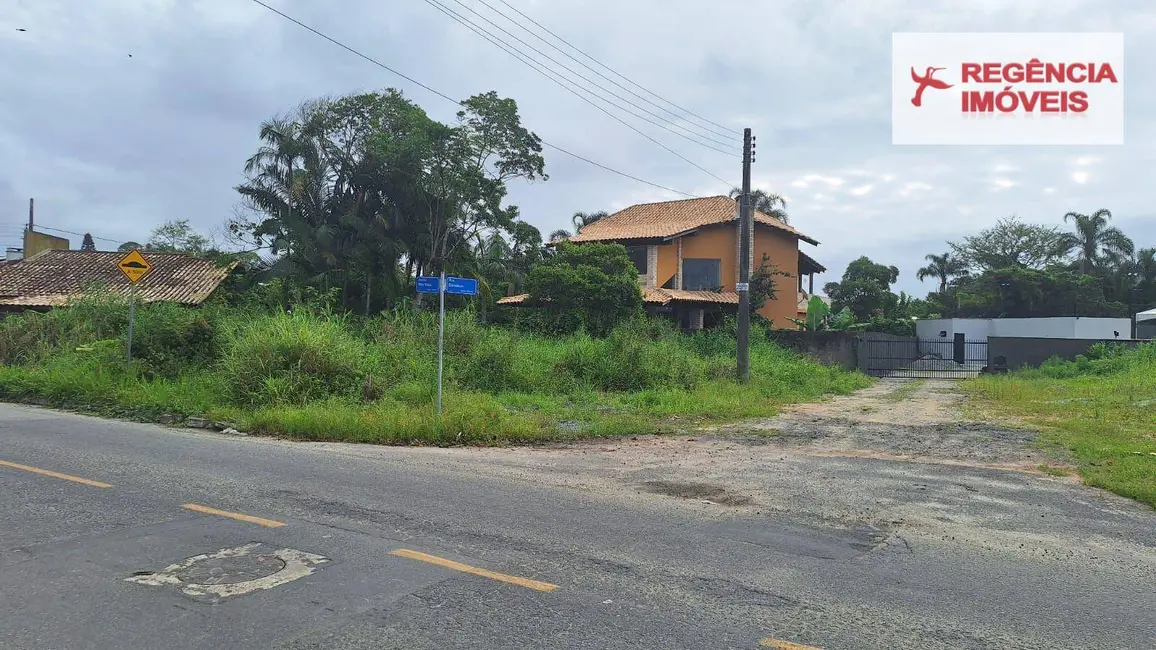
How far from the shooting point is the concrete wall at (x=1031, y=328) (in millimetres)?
41281

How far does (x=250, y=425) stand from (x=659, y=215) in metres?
28.7

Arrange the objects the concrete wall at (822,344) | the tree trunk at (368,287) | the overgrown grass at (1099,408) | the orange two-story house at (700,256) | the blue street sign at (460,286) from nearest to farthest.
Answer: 1. the overgrown grass at (1099,408)
2. the blue street sign at (460,286)
3. the concrete wall at (822,344)
4. the tree trunk at (368,287)
5. the orange two-story house at (700,256)

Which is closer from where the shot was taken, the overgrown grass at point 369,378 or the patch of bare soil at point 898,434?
the patch of bare soil at point 898,434

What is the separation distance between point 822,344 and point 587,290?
9.25 meters

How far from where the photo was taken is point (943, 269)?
224ft

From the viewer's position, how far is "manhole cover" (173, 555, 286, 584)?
16.0 ft

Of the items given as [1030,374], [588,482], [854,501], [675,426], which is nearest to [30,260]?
[675,426]

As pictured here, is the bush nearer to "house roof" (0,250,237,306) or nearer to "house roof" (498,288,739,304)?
"house roof" (498,288,739,304)

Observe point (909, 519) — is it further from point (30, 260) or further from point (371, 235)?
point (30, 260)

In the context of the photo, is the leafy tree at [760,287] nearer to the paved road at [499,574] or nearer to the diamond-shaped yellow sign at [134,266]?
the diamond-shaped yellow sign at [134,266]

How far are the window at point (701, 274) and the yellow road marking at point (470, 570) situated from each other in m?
29.8

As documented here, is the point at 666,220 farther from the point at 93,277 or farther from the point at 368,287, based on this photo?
the point at 93,277

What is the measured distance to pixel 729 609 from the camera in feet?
14.7

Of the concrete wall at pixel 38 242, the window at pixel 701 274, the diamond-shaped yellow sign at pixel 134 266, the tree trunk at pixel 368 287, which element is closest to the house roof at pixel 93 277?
the tree trunk at pixel 368 287
